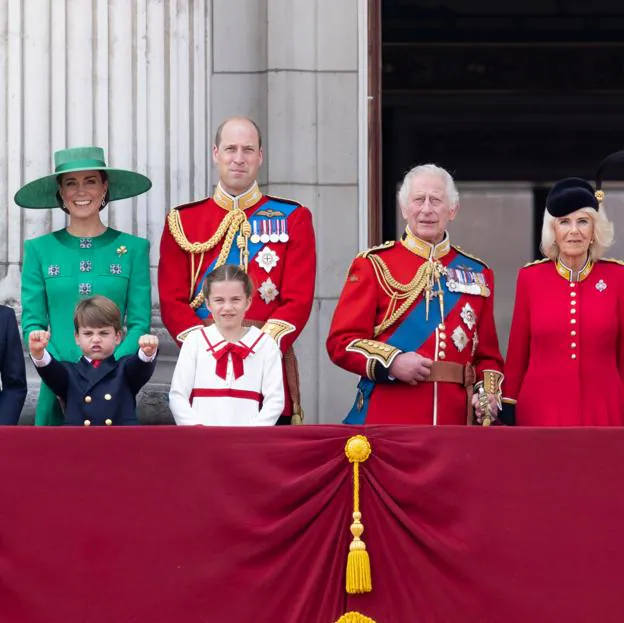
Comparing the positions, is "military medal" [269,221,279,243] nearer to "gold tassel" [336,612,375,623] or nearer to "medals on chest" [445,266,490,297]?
"medals on chest" [445,266,490,297]

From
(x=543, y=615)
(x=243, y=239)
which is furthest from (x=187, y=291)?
(x=543, y=615)

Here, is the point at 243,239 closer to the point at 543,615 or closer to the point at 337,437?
the point at 337,437

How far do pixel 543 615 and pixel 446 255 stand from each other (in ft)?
5.40

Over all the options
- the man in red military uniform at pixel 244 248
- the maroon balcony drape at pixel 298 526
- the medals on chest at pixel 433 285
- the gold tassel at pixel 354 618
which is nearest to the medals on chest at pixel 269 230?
the man in red military uniform at pixel 244 248

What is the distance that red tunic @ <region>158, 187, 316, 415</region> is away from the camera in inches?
296

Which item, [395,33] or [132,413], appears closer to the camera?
[132,413]

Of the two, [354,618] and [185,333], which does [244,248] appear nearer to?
[185,333]

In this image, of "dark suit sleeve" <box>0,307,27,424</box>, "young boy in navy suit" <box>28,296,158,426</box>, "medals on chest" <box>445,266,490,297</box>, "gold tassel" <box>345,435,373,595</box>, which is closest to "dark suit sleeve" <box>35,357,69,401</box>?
"young boy in navy suit" <box>28,296,158,426</box>

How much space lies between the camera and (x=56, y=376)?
720cm

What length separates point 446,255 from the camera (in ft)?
24.9

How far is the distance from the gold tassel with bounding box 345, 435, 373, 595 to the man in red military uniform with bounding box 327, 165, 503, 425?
0.77 meters

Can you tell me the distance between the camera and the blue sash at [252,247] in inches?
300

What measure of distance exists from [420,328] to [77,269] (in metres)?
1.33

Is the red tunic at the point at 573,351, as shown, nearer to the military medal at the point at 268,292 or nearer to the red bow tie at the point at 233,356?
the military medal at the point at 268,292
